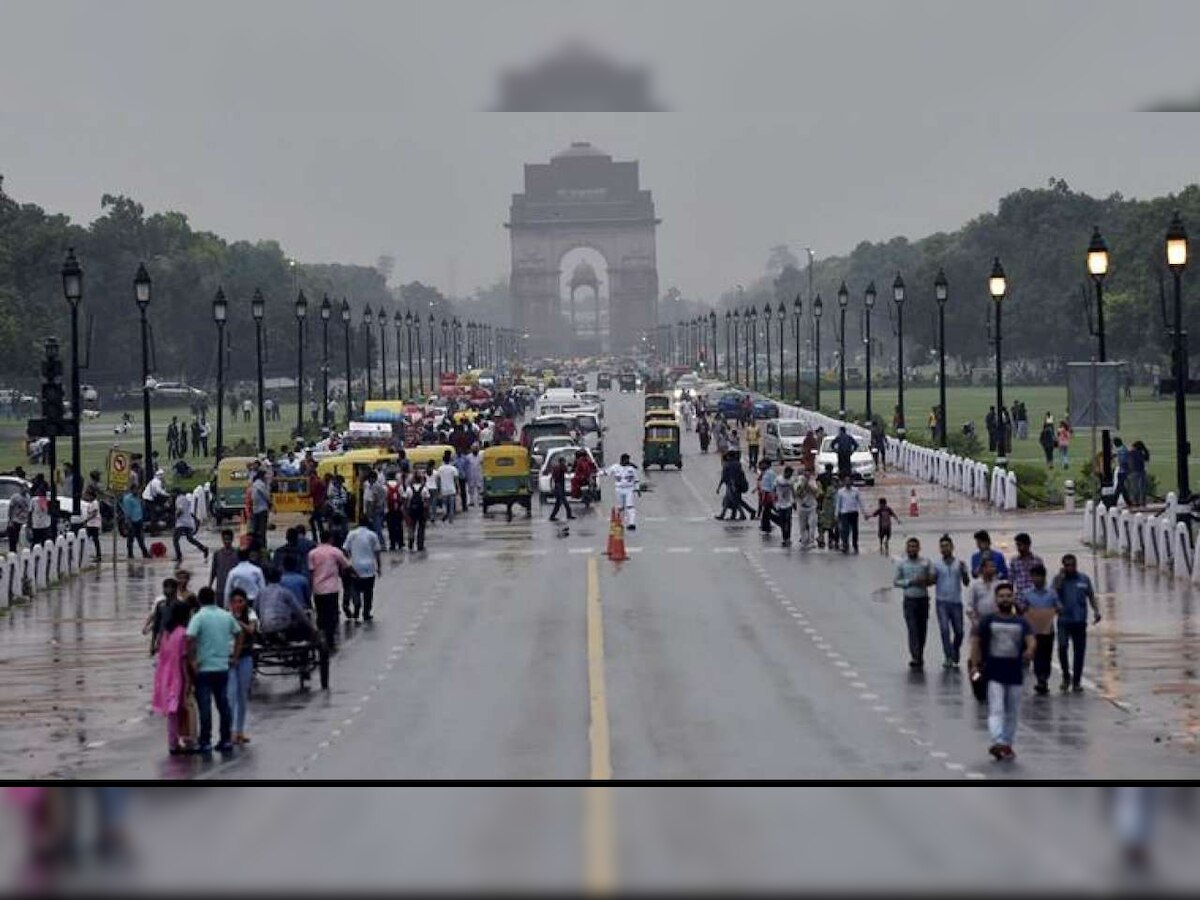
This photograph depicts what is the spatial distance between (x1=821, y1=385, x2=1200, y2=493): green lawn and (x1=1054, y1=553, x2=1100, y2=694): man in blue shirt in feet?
92.4

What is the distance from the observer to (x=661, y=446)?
2844 inches

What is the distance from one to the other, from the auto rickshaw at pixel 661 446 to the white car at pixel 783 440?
246 cm

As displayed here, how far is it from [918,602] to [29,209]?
105002 mm

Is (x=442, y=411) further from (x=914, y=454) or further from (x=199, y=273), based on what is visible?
(x=199, y=273)

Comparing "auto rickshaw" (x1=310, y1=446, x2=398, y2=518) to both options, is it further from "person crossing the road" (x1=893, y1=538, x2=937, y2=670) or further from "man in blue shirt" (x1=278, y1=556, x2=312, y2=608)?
"person crossing the road" (x1=893, y1=538, x2=937, y2=670)

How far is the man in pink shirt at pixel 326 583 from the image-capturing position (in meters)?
29.3

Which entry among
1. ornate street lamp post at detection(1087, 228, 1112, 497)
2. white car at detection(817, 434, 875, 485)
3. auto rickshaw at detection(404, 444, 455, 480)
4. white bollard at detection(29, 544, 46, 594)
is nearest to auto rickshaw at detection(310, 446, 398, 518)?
auto rickshaw at detection(404, 444, 455, 480)

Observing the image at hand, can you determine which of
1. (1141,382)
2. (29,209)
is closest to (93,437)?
(29,209)

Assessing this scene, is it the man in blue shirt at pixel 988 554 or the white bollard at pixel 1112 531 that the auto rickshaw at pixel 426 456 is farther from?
the man in blue shirt at pixel 988 554

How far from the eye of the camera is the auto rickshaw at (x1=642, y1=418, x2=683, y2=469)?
7212 cm

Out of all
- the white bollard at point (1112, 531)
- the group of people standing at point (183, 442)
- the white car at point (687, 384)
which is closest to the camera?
the white bollard at point (1112, 531)

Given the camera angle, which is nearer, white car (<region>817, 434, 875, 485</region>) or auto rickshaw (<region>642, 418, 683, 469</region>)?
white car (<region>817, 434, 875, 485</region>)

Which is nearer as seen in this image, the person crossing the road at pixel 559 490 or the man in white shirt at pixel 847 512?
the man in white shirt at pixel 847 512

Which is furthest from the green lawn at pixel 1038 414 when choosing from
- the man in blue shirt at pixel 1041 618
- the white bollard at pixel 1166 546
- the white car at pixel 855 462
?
the man in blue shirt at pixel 1041 618
